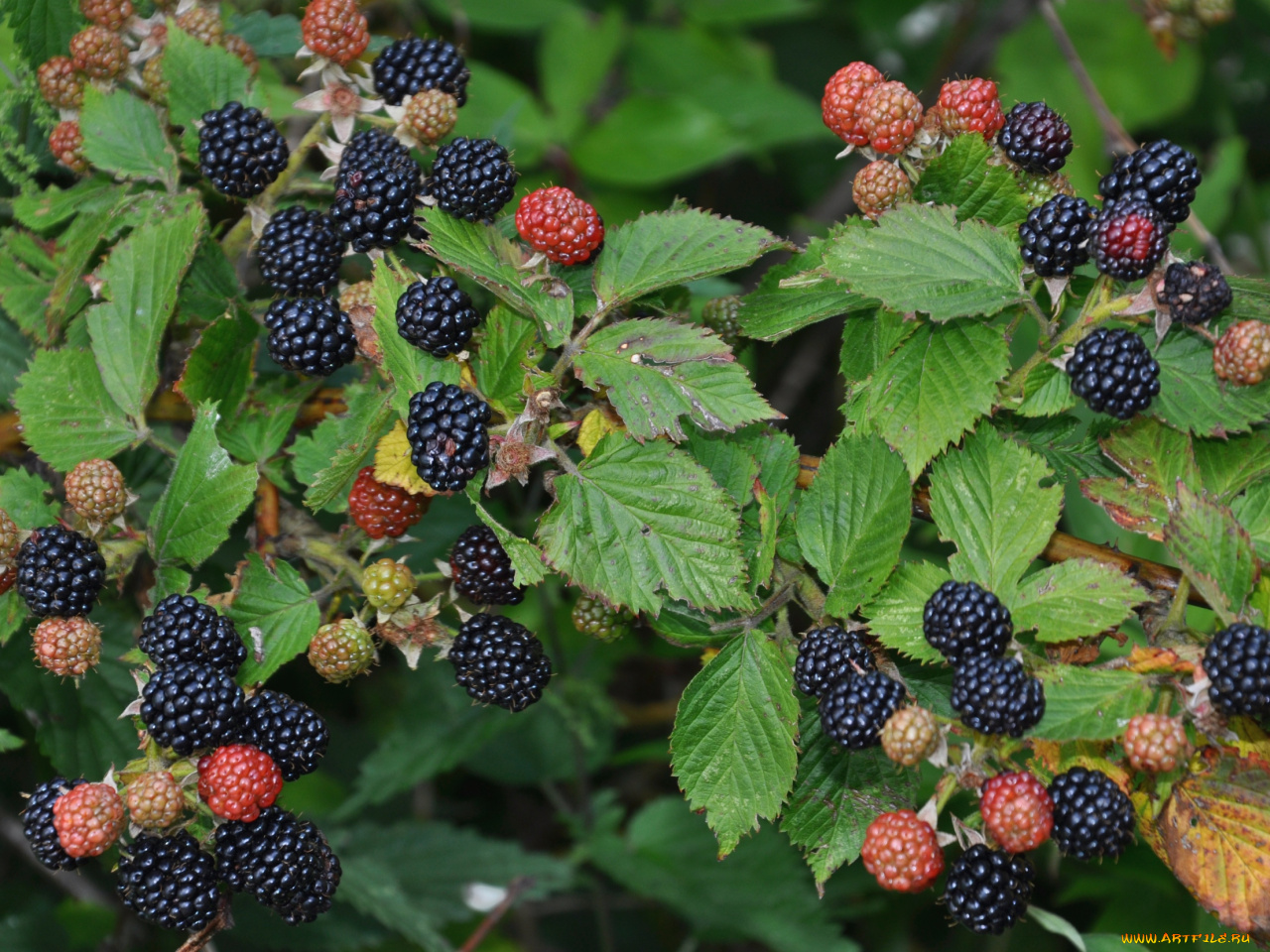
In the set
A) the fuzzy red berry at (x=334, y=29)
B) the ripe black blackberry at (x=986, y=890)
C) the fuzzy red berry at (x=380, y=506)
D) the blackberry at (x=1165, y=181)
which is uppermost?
the fuzzy red berry at (x=334, y=29)

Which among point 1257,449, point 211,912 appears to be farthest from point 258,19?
point 1257,449

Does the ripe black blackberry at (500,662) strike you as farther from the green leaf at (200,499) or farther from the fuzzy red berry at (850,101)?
the fuzzy red berry at (850,101)

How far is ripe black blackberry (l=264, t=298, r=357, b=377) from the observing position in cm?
133

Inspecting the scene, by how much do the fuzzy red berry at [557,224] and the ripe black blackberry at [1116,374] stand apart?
60cm

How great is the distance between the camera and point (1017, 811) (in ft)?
3.48

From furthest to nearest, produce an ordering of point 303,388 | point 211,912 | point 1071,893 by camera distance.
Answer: point 1071,893 < point 303,388 < point 211,912

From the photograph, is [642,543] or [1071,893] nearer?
[642,543]

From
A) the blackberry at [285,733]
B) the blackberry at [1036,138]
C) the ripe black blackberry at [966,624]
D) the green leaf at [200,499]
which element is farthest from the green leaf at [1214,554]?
the green leaf at [200,499]

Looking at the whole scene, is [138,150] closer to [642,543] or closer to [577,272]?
[577,272]

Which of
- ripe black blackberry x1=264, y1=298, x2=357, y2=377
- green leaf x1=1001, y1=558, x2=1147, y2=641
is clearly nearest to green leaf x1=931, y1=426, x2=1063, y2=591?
green leaf x1=1001, y1=558, x2=1147, y2=641

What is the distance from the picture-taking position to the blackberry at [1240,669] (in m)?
1.02

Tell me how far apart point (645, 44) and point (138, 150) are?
2.57 m

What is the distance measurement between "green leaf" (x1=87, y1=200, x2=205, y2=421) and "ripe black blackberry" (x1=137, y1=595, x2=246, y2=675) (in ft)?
1.21

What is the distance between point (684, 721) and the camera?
1298mm
